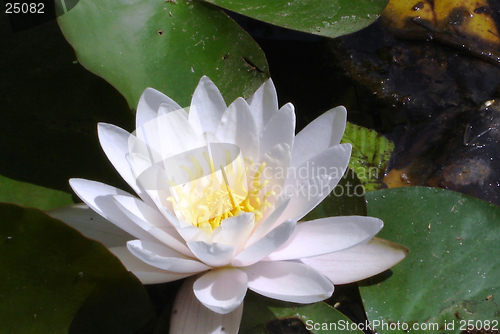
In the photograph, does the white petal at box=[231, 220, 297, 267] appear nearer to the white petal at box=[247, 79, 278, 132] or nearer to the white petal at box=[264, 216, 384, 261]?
the white petal at box=[264, 216, 384, 261]

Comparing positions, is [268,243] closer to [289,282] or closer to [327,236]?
[289,282]

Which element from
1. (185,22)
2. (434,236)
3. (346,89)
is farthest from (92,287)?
Result: (346,89)

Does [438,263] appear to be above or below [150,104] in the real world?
below

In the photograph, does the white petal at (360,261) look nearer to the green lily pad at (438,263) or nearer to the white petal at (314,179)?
the green lily pad at (438,263)

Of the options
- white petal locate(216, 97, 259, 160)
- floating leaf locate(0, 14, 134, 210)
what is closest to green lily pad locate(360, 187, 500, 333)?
white petal locate(216, 97, 259, 160)

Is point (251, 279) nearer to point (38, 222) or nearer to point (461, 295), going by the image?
point (38, 222)

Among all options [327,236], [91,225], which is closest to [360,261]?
[327,236]
